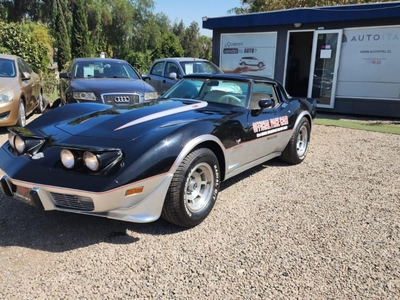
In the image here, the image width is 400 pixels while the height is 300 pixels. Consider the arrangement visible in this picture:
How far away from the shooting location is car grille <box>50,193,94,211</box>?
2.66 metres

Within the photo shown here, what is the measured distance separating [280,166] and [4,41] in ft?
41.4

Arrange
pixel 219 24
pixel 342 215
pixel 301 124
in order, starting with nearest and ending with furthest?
pixel 342 215 → pixel 301 124 → pixel 219 24

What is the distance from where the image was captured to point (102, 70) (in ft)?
26.2

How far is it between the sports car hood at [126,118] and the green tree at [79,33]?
91.5 ft

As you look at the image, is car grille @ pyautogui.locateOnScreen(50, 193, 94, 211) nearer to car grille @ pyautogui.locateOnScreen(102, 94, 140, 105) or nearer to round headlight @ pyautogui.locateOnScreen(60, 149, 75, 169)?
round headlight @ pyautogui.locateOnScreen(60, 149, 75, 169)

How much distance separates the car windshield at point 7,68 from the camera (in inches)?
287

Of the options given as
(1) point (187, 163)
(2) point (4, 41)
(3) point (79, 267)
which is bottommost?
(3) point (79, 267)

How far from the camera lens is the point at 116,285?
2.39 meters

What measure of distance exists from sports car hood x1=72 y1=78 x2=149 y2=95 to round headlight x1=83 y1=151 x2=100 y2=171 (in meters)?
4.33

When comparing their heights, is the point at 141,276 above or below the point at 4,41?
below

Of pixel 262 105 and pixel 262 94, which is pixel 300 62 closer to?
pixel 262 94

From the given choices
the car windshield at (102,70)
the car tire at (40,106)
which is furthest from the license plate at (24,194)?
the car tire at (40,106)

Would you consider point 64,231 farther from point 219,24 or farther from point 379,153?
point 219,24

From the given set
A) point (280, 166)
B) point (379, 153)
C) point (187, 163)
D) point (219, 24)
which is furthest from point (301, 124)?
point (219, 24)
